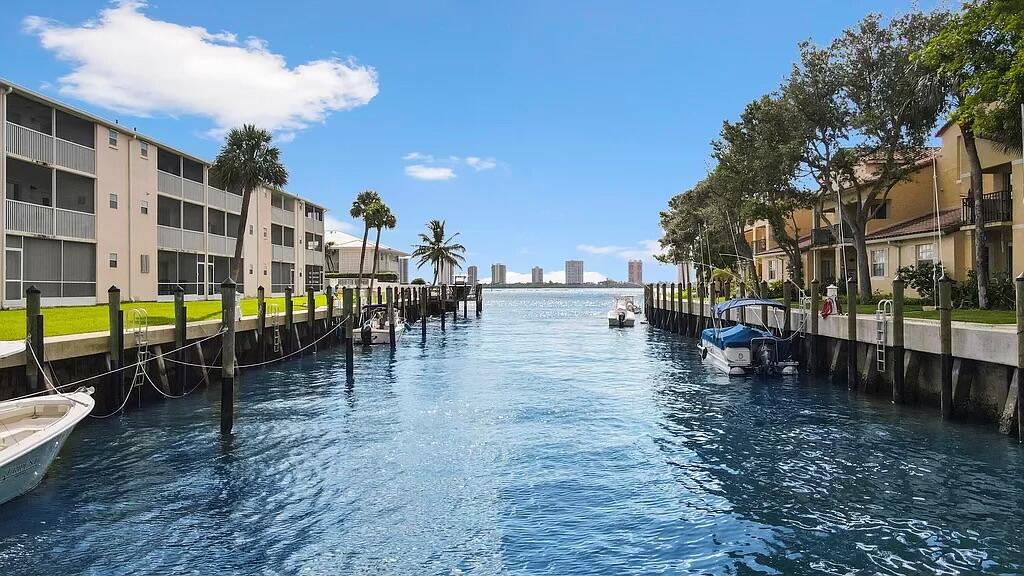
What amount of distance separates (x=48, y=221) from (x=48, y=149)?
11.5 feet

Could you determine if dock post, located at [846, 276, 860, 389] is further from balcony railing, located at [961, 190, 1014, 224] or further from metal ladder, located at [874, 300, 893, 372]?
balcony railing, located at [961, 190, 1014, 224]

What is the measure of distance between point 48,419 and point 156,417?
19.2ft

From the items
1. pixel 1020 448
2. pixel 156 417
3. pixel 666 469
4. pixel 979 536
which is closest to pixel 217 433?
pixel 156 417

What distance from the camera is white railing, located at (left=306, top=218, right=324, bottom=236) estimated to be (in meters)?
71.9

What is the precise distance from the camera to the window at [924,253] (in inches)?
1560

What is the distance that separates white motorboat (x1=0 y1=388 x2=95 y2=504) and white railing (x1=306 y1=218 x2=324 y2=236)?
58.4m

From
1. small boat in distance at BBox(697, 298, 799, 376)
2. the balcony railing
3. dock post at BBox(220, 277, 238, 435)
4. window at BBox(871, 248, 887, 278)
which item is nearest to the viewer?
dock post at BBox(220, 277, 238, 435)

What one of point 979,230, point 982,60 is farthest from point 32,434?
point 979,230

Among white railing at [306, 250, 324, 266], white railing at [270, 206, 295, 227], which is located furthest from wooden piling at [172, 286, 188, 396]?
white railing at [306, 250, 324, 266]

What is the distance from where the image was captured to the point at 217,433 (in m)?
18.0

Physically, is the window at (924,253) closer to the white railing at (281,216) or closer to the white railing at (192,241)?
the white railing at (192,241)

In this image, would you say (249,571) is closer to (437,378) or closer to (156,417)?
(156,417)

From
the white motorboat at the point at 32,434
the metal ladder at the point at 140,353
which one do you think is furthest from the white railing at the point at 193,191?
the white motorboat at the point at 32,434

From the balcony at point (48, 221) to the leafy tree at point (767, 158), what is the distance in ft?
119
